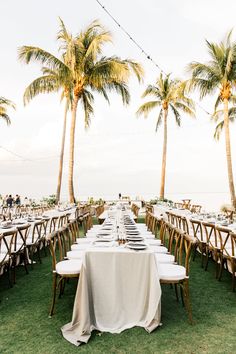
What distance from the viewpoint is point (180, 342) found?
2670 millimetres

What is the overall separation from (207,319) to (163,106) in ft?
54.5

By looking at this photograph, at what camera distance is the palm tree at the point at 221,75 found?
1277 cm

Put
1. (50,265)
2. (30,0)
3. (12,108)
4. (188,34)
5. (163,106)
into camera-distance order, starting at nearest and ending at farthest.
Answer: (50,265)
(30,0)
(188,34)
(163,106)
(12,108)

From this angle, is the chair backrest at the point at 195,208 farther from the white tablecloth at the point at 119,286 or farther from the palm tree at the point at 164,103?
the white tablecloth at the point at 119,286

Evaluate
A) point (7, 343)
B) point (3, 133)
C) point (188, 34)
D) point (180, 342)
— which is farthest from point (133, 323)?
point (3, 133)

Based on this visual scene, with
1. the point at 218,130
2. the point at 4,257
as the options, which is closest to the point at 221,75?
the point at 218,130

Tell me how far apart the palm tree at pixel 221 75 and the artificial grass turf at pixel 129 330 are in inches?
379

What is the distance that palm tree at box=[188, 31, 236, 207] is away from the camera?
12766 millimetres

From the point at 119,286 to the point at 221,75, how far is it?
1240cm

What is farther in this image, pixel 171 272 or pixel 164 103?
pixel 164 103

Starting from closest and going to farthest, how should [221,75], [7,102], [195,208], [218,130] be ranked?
[221,75] → [195,208] → [218,130] → [7,102]

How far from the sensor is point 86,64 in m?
12.5

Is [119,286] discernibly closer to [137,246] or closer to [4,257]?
[137,246]

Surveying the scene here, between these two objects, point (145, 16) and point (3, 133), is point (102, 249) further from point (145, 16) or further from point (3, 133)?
point (3, 133)
